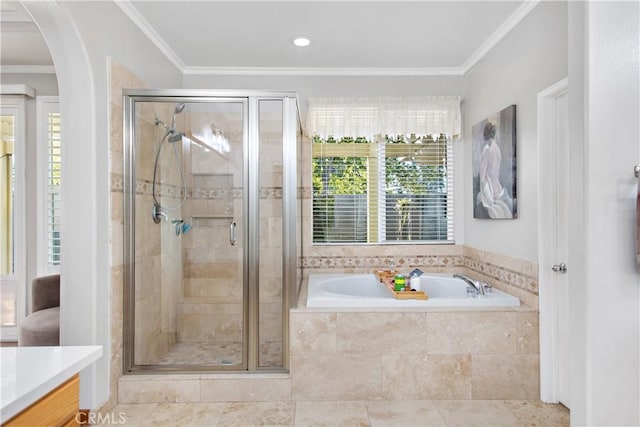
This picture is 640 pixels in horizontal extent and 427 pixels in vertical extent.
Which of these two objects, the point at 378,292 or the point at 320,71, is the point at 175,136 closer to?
the point at 320,71

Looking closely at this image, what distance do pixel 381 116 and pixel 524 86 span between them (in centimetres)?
125

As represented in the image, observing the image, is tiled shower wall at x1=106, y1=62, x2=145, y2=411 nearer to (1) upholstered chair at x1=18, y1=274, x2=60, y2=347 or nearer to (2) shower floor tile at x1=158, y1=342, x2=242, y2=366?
(2) shower floor tile at x1=158, y1=342, x2=242, y2=366

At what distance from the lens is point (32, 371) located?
92cm

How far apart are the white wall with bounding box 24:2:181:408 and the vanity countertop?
3.60ft

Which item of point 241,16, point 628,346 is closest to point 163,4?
point 241,16

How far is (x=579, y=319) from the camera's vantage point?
122 centimetres

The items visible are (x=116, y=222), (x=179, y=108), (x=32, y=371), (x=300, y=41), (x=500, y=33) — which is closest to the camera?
(x=32, y=371)

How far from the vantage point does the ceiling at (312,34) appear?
2461 mm

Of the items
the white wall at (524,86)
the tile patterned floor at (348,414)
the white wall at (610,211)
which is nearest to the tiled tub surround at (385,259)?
the white wall at (524,86)

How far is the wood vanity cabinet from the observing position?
841mm

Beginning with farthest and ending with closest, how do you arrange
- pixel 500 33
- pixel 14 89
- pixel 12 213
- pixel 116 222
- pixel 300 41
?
pixel 12 213 < pixel 14 89 < pixel 300 41 < pixel 500 33 < pixel 116 222

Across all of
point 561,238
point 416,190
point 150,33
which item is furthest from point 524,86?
point 150,33

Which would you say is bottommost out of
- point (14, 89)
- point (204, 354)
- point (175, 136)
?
point (204, 354)

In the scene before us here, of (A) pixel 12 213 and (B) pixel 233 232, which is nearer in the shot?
(B) pixel 233 232
